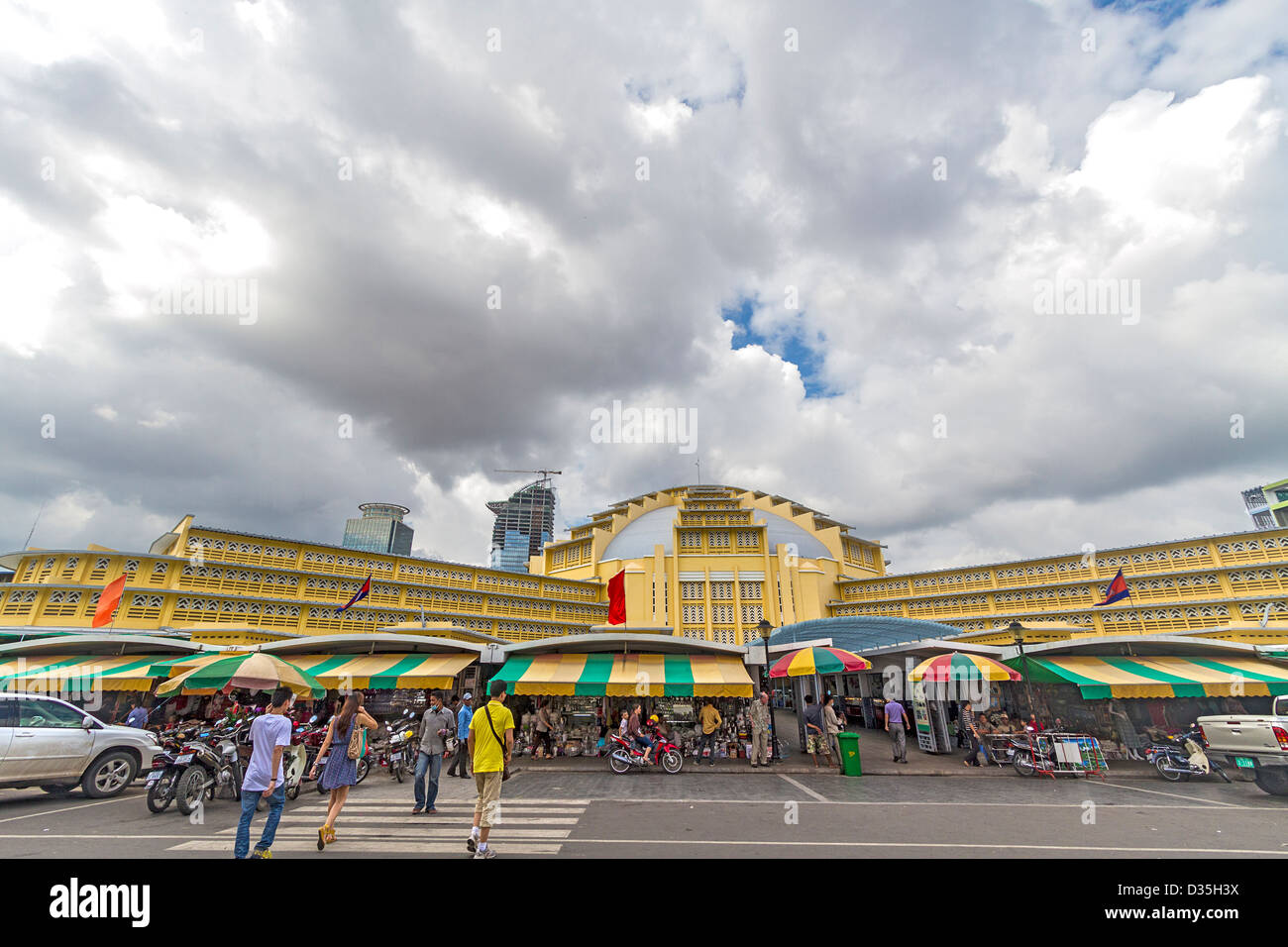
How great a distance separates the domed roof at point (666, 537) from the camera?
175 ft

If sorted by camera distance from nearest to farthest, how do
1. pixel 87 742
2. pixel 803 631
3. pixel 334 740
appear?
pixel 334 740, pixel 87 742, pixel 803 631

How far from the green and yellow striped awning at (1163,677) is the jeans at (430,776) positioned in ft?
61.5

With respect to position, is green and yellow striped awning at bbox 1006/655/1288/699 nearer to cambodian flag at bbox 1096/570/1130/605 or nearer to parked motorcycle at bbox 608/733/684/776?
cambodian flag at bbox 1096/570/1130/605

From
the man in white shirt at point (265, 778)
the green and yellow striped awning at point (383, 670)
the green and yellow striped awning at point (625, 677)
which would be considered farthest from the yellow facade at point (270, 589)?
the man in white shirt at point (265, 778)

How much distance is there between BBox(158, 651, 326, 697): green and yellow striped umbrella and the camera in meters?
13.8

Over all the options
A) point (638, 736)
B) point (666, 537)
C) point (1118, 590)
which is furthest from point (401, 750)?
point (666, 537)

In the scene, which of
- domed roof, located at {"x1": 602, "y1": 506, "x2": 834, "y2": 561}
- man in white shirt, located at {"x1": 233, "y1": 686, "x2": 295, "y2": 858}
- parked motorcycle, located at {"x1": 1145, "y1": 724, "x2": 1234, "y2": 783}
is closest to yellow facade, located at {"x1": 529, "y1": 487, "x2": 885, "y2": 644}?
domed roof, located at {"x1": 602, "y1": 506, "x2": 834, "y2": 561}

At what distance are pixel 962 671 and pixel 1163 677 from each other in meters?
6.72

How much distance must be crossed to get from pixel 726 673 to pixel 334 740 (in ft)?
41.6
